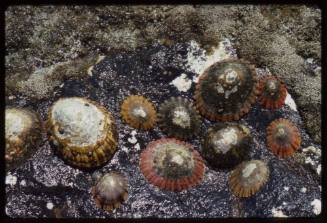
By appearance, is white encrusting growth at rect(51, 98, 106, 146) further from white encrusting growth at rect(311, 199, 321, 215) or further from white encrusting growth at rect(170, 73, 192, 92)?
white encrusting growth at rect(311, 199, 321, 215)

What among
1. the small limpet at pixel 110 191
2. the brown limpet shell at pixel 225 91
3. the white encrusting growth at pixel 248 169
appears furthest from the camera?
the brown limpet shell at pixel 225 91

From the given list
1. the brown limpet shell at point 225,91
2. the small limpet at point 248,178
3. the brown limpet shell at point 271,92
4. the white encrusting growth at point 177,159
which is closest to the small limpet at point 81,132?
the white encrusting growth at point 177,159

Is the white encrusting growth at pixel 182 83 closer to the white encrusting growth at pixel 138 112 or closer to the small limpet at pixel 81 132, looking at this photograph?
the white encrusting growth at pixel 138 112

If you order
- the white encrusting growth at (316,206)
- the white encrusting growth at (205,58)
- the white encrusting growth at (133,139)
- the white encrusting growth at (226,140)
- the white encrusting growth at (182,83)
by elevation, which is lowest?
the white encrusting growth at (316,206)

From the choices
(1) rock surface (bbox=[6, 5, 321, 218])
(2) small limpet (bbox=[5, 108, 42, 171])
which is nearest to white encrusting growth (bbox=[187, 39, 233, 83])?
(1) rock surface (bbox=[6, 5, 321, 218])

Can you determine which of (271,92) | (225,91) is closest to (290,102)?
(271,92)

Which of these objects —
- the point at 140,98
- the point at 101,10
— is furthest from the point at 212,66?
the point at 101,10

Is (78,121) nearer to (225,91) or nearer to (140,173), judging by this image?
(140,173)
